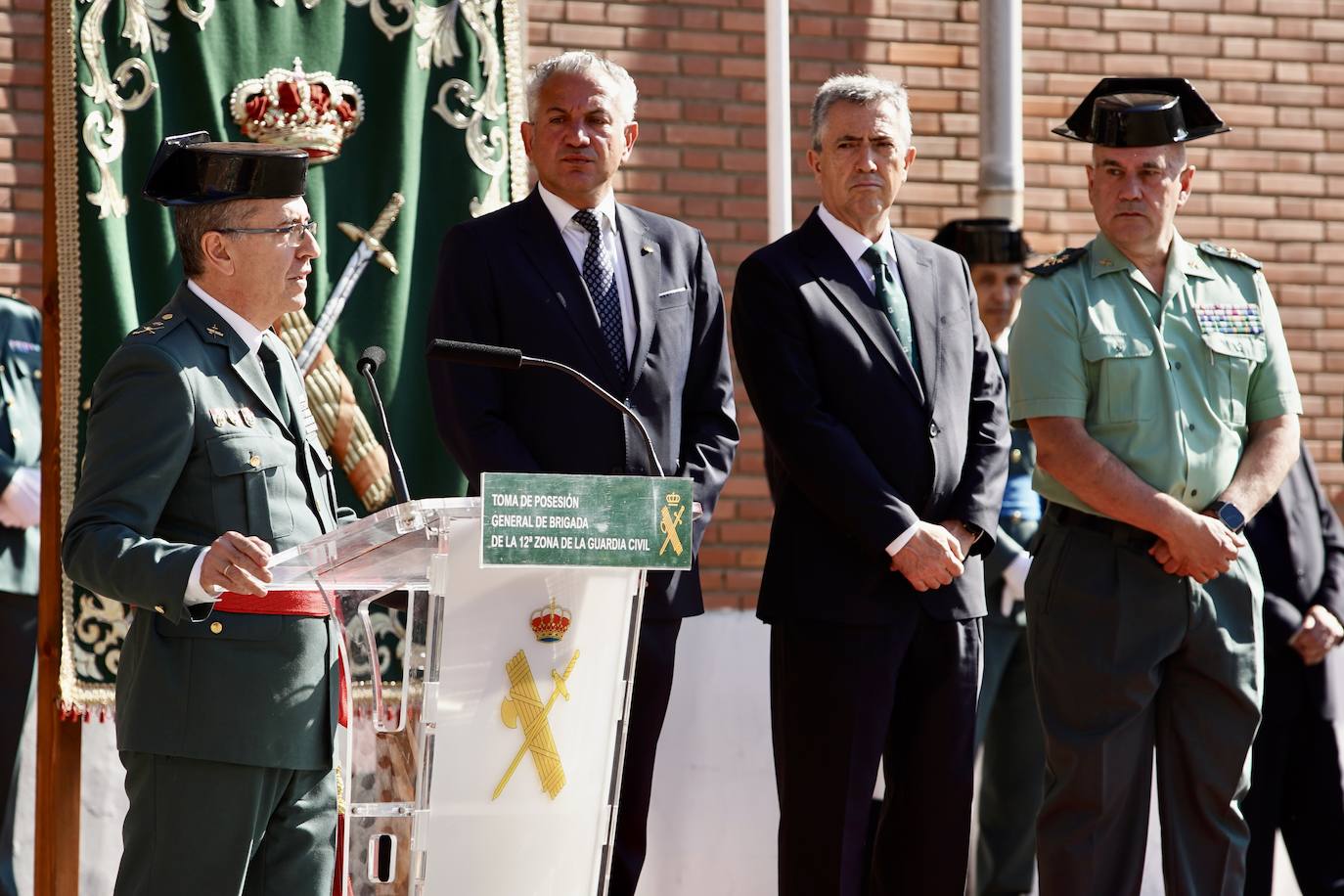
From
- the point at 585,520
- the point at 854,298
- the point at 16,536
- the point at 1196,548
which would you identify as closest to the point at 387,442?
the point at 585,520

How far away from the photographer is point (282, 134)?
470 centimetres

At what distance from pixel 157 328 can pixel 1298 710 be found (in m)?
3.29

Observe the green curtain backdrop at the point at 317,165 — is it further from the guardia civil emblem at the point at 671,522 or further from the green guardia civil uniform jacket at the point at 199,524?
the guardia civil emblem at the point at 671,522

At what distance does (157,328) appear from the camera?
316cm

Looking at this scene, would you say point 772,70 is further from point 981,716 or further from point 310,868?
point 310,868

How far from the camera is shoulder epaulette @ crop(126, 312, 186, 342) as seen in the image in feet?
10.3

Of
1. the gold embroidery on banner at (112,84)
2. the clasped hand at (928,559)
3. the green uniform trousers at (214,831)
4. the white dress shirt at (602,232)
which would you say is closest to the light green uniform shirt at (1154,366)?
the clasped hand at (928,559)

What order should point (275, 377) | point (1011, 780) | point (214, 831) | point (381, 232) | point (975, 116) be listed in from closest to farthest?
point (214, 831) < point (275, 377) < point (381, 232) < point (1011, 780) < point (975, 116)


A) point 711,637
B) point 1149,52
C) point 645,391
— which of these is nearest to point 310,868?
point 645,391

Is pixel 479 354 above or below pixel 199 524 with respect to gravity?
above

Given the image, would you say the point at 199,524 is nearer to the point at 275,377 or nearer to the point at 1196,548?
the point at 275,377

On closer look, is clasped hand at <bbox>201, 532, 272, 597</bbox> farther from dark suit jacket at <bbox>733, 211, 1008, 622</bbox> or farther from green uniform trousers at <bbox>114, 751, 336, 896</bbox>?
dark suit jacket at <bbox>733, 211, 1008, 622</bbox>

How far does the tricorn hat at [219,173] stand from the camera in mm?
3227

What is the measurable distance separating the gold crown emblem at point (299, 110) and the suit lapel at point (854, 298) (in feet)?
4.54
